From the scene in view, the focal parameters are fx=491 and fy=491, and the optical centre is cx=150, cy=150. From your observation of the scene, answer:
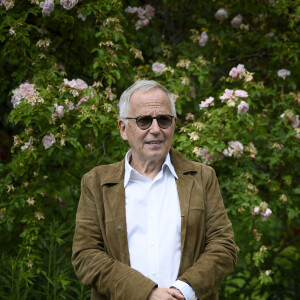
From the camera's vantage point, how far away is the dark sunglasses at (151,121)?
236 centimetres

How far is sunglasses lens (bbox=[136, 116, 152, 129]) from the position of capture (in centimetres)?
236

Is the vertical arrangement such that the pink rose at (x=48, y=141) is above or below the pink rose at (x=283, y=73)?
below

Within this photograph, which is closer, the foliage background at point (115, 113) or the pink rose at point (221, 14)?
the foliage background at point (115, 113)

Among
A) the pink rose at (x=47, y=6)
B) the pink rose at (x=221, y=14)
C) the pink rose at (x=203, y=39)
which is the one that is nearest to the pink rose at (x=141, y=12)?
the pink rose at (x=203, y=39)

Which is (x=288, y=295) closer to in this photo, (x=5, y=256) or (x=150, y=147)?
(x=5, y=256)

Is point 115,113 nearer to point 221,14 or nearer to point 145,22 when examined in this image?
point 145,22

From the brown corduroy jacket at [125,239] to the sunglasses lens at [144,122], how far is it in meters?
0.26

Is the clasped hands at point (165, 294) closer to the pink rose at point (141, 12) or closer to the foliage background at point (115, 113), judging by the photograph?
the foliage background at point (115, 113)

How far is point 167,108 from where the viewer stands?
2.38 meters

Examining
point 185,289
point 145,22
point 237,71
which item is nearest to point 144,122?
point 185,289

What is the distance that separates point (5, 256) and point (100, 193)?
201 cm

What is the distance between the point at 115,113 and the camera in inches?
147

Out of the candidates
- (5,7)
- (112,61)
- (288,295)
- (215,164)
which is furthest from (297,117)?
(5,7)

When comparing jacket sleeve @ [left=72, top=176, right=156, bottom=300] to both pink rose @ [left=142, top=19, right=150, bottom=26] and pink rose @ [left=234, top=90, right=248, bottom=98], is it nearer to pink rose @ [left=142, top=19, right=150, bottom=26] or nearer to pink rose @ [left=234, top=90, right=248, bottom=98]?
pink rose @ [left=234, top=90, right=248, bottom=98]
